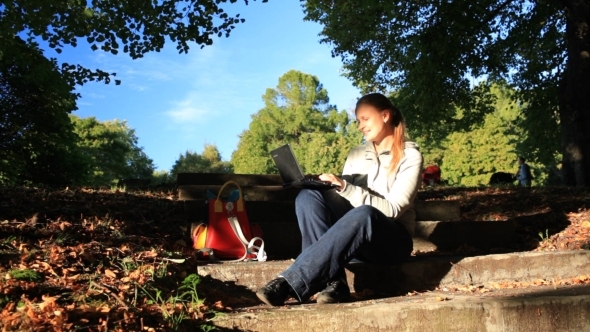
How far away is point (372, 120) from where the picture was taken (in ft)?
11.5

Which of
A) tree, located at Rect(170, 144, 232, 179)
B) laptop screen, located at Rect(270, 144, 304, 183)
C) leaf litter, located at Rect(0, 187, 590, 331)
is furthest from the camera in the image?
tree, located at Rect(170, 144, 232, 179)

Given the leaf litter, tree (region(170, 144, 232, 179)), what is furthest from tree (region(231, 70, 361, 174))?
the leaf litter

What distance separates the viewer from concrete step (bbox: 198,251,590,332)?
8.69 ft

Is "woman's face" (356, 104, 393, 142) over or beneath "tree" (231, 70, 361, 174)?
beneath

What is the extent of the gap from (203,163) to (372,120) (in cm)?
5752

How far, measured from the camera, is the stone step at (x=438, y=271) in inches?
137

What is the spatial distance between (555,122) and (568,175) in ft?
20.7

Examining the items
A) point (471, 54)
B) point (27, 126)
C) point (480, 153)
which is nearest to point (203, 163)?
point (480, 153)

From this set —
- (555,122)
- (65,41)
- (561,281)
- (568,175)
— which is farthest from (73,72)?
(555,122)

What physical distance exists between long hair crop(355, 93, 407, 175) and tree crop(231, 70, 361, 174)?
44.1m

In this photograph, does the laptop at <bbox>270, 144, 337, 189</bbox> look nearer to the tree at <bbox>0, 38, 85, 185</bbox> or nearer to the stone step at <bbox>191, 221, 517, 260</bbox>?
the stone step at <bbox>191, 221, 517, 260</bbox>

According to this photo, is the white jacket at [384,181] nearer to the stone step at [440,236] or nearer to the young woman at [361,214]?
the young woman at [361,214]

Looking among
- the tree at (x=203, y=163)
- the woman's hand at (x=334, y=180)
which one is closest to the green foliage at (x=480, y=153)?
the tree at (x=203, y=163)

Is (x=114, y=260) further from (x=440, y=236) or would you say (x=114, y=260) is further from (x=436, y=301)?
(x=440, y=236)
